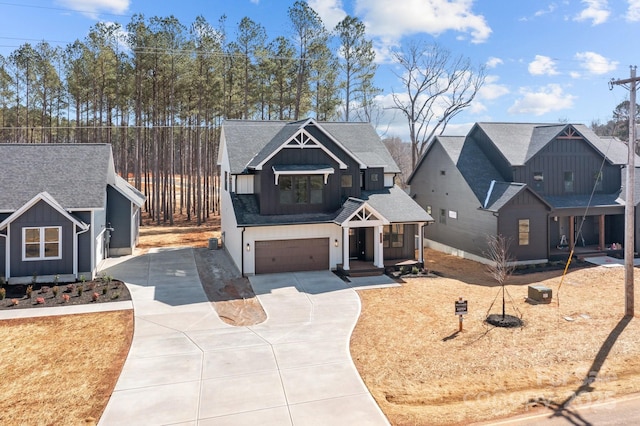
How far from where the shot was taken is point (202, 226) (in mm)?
37281

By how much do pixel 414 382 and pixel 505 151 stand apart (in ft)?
63.5

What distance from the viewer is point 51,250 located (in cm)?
1814

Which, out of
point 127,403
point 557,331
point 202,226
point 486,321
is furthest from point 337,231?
point 202,226

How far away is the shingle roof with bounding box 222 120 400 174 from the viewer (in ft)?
73.7

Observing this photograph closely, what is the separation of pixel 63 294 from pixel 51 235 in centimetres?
297

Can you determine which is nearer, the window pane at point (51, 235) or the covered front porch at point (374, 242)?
the window pane at point (51, 235)

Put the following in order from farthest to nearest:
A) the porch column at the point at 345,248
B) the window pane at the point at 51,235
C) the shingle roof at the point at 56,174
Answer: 1. the porch column at the point at 345,248
2. the shingle roof at the point at 56,174
3. the window pane at the point at 51,235

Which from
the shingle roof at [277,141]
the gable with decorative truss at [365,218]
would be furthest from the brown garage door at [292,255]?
the shingle roof at [277,141]

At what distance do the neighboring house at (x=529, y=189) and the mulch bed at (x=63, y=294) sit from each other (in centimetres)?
1893

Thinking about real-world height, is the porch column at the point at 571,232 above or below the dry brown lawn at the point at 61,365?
above

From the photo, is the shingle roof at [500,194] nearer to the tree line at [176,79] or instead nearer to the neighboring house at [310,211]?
A: the neighboring house at [310,211]

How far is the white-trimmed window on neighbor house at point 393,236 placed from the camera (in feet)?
72.5

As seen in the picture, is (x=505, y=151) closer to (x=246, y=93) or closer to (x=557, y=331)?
(x=557, y=331)

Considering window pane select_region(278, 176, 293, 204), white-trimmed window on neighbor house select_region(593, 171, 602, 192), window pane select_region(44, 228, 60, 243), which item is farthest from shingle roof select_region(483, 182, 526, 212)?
window pane select_region(44, 228, 60, 243)
